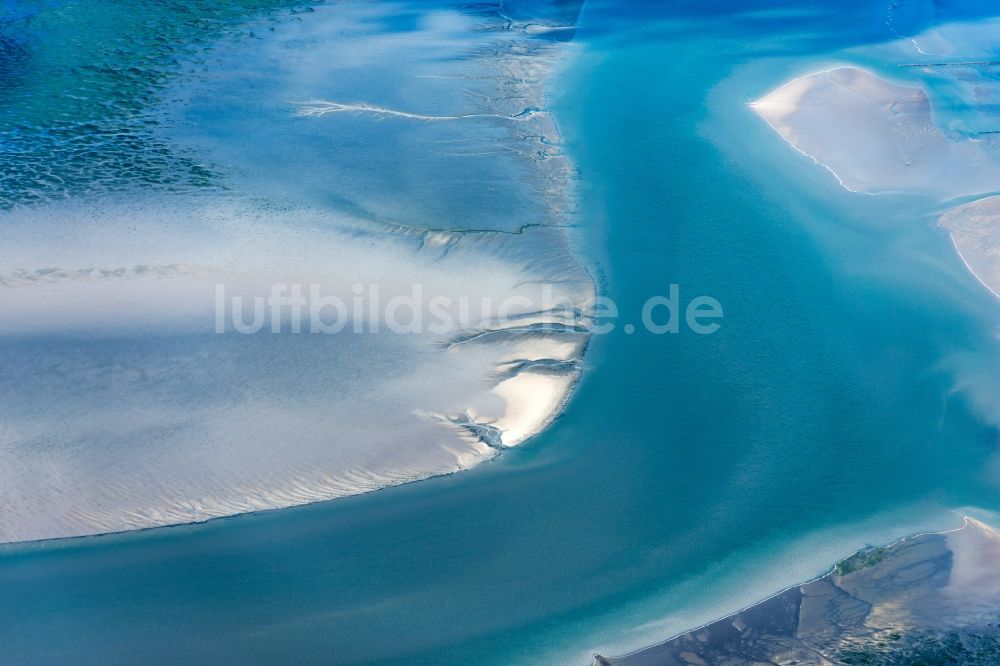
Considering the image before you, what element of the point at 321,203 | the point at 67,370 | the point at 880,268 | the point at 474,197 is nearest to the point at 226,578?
the point at 67,370

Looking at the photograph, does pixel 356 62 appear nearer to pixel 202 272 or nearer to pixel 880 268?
pixel 202 272

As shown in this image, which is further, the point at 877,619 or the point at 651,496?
the point at 651,496

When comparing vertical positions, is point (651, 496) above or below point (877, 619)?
above

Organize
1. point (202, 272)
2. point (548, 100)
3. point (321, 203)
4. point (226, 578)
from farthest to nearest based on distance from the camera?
point (548, 100), point (321, 203), point (202, 272), point (226, 578)

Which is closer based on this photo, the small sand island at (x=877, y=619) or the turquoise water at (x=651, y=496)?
the small sand island at (x=877, y=619)
